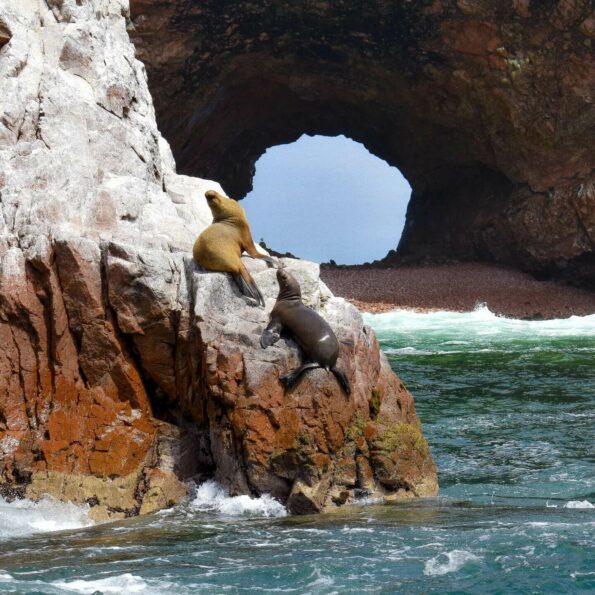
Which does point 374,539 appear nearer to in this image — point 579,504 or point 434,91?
point 579,504

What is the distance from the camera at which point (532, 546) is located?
5621 millimetres

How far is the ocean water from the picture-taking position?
16.5 ft

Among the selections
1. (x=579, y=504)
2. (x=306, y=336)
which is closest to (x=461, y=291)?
(x=579, y=504)

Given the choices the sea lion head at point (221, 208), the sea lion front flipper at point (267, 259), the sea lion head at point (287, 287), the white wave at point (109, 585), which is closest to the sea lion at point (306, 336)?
the sea lion head at point (287, 287)

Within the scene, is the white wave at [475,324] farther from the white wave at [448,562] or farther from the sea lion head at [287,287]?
the white wave at [448,562]

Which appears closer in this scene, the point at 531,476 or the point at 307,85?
the point at 531,476

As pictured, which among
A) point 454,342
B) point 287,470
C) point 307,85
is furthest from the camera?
point 307,85

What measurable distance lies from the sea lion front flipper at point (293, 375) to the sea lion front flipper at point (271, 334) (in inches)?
10.5

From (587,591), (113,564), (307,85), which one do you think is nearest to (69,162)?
(113,564)

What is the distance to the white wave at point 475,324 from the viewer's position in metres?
20.7

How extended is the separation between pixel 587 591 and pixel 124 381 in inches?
145

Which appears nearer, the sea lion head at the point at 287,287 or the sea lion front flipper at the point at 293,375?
the sea lion front flipper at the point at 293,375

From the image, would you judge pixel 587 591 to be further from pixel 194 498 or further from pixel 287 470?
pixel 194 498

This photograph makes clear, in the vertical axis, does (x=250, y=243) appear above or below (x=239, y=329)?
above
